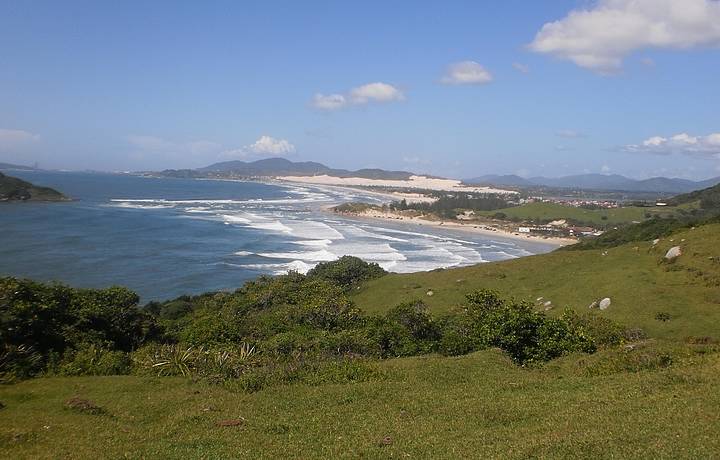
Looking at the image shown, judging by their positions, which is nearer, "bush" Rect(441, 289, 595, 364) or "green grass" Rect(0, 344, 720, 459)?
"green grass" Rect(0, 344, 720, 459)

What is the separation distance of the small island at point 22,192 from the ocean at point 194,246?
26.3ft

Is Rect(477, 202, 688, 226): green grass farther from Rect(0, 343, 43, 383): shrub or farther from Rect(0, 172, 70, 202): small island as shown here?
Rect(0, 343, 43, 383): shrub

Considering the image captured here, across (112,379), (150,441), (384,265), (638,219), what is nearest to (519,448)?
(150,441)

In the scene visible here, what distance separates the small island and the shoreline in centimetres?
7402

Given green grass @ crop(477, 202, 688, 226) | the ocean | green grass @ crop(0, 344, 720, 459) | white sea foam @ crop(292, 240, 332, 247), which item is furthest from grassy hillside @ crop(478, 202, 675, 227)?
green grass @ crop(0, 344, 720, 459)

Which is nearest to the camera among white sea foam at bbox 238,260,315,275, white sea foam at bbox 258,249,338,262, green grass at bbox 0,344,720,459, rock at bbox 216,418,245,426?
green grass at bbox 0,344,720,459

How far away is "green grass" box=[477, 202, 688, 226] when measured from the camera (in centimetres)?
13362

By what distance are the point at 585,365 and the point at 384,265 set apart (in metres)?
54.2

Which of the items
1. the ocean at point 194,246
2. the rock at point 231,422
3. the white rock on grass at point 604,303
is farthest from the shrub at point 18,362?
the ocean at point 194,246

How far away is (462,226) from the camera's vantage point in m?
140

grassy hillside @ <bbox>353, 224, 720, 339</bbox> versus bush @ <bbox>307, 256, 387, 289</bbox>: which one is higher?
grassy hillside @ <bbox>353, 224, 720, 339</bbox>

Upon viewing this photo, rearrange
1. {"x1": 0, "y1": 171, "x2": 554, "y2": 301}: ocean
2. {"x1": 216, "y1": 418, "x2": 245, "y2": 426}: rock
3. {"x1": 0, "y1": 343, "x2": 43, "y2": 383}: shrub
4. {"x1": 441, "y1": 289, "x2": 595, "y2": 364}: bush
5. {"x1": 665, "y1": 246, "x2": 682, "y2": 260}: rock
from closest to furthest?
{"x1": 216, "y1": 418, "x2": 245, "y2": 426}: rock → {"x1": 0, "y1": 343, "x2": 43, "y2": 383}: shrub → {"x1": 441, "y1": 289, "x2": 595, "y2": 364}: bush → {"x1": 665, "y1": 246, "x2": 682, "y2": 260}: rock → {"x1": 0, "y1": 171, "x2": 554, "y2": 301}: ocean

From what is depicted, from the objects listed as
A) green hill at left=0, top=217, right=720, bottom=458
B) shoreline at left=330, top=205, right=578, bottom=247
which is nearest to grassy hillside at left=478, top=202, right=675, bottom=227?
shoreline at left=330, top=205, right=578, bottom=247

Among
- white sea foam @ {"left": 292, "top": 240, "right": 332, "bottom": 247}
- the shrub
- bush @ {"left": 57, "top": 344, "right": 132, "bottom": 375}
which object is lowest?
white sea foam @ {"left": 292, "top": 240, "right": 332, "bottom": 247}
